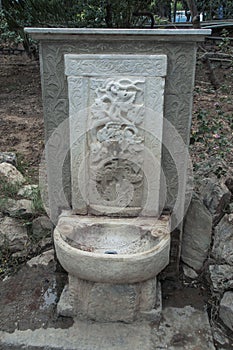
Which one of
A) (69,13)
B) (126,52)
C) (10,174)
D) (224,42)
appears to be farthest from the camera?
(69,13)

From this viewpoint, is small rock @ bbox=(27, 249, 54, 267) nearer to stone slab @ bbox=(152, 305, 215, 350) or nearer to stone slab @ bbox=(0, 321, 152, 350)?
stone slab @ bbox=(0, 321, 152, 350)

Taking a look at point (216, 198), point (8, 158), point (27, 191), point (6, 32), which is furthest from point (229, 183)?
point (6, 32)

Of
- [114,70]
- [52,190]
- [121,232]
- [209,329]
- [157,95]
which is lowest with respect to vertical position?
[209,329]

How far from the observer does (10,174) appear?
9.77ft

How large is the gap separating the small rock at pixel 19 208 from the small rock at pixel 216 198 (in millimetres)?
1140

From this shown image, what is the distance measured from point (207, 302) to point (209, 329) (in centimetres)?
20

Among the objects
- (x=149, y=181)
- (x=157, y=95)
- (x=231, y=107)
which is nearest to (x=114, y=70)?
(x=157, y=95)

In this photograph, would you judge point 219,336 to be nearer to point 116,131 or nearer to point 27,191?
point 116,131

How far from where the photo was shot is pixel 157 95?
6.37ft

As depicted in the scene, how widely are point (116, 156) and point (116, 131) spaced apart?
138 mm

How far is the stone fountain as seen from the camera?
6.07 ft

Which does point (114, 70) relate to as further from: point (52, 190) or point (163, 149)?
point (52, 190)

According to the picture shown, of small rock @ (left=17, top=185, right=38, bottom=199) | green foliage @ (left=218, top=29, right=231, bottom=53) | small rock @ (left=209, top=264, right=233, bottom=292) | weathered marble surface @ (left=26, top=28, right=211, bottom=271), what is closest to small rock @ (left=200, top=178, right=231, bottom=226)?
weathered marble surface @ (left=26, top=28, right=211, bottom=271)

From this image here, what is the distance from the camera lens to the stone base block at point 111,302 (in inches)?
75.8
